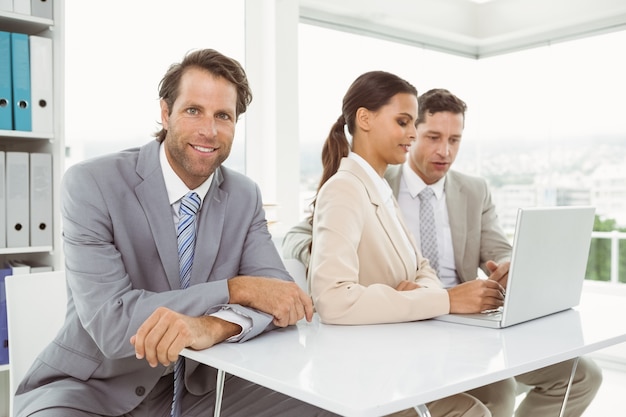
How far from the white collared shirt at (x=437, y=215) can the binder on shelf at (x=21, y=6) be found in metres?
1.64

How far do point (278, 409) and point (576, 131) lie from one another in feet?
12.8

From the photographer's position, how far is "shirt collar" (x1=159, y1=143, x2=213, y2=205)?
5.65 ft

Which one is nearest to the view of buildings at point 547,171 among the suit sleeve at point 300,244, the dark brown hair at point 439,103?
the dark brown hair at point 439,103

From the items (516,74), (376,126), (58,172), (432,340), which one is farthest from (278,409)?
(516,74)

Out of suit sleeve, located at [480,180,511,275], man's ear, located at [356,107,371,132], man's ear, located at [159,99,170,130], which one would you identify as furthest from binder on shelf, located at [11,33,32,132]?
suit sleeve, located at [480,180,511,275]

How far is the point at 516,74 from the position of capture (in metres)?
5.18

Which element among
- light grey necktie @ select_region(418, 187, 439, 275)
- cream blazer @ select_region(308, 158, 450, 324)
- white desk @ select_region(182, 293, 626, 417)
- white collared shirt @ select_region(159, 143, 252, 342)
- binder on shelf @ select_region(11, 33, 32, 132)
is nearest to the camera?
white desk @ select_region(182, 293, 626, 417)

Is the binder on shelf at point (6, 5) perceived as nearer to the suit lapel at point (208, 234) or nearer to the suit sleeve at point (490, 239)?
the suit lapel at point (208, 234)

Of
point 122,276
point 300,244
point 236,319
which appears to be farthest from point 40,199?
point 236,319

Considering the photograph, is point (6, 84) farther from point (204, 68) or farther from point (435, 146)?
point (435, 146)

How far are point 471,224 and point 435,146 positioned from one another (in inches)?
13.3

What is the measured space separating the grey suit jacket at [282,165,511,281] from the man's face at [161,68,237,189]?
39.1 inches

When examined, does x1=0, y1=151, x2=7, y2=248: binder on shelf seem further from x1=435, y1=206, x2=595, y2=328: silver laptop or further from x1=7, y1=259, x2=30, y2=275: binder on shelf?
x1=435, y1=206, x2=595, y2=328: silver laptop

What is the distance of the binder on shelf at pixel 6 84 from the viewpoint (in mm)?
2557
